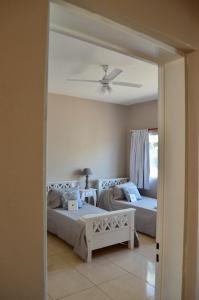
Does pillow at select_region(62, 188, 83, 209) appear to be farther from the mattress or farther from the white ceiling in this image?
the white ceiling

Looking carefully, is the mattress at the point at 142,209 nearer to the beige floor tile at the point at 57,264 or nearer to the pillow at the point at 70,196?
the pillow at the point at 70,196

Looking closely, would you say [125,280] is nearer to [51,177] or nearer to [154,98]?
[51,177]

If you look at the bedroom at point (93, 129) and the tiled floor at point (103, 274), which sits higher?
the bedroom at point (93, 129)

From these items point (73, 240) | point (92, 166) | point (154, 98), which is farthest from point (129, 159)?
point (73, 240)

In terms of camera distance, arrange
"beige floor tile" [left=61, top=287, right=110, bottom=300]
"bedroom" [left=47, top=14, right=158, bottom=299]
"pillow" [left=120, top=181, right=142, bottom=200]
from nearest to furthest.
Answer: "beige floor tile" [left=61, top=287, right=110, bottom=300] < "bedroom" [left=47, top=14, right=158, bottom=299] < "pillow" [left=120, top=181, right=142, bottom=200]

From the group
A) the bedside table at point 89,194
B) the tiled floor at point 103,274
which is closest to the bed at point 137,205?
the bedside table at point 89,194

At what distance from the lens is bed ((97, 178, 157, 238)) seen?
4410mm

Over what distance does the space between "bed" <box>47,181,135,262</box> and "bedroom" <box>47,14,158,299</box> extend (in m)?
0.18

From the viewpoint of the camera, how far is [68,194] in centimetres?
459

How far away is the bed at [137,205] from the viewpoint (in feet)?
14.5

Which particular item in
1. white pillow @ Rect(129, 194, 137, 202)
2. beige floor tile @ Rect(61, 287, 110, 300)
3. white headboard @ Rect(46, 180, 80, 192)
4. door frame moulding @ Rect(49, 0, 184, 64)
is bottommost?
beige floor tile @ Rect(61, 287, 110, 300)

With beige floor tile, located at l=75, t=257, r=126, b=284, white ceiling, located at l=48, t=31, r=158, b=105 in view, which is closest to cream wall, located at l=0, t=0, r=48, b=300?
white ceiling, located at l=48, t=31, r=158, b=105

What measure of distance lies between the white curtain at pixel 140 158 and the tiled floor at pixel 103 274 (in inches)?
74.0

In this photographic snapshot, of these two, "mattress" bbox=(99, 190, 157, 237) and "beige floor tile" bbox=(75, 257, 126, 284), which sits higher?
"mattress" bbox=(99, 190, 157, 237)
